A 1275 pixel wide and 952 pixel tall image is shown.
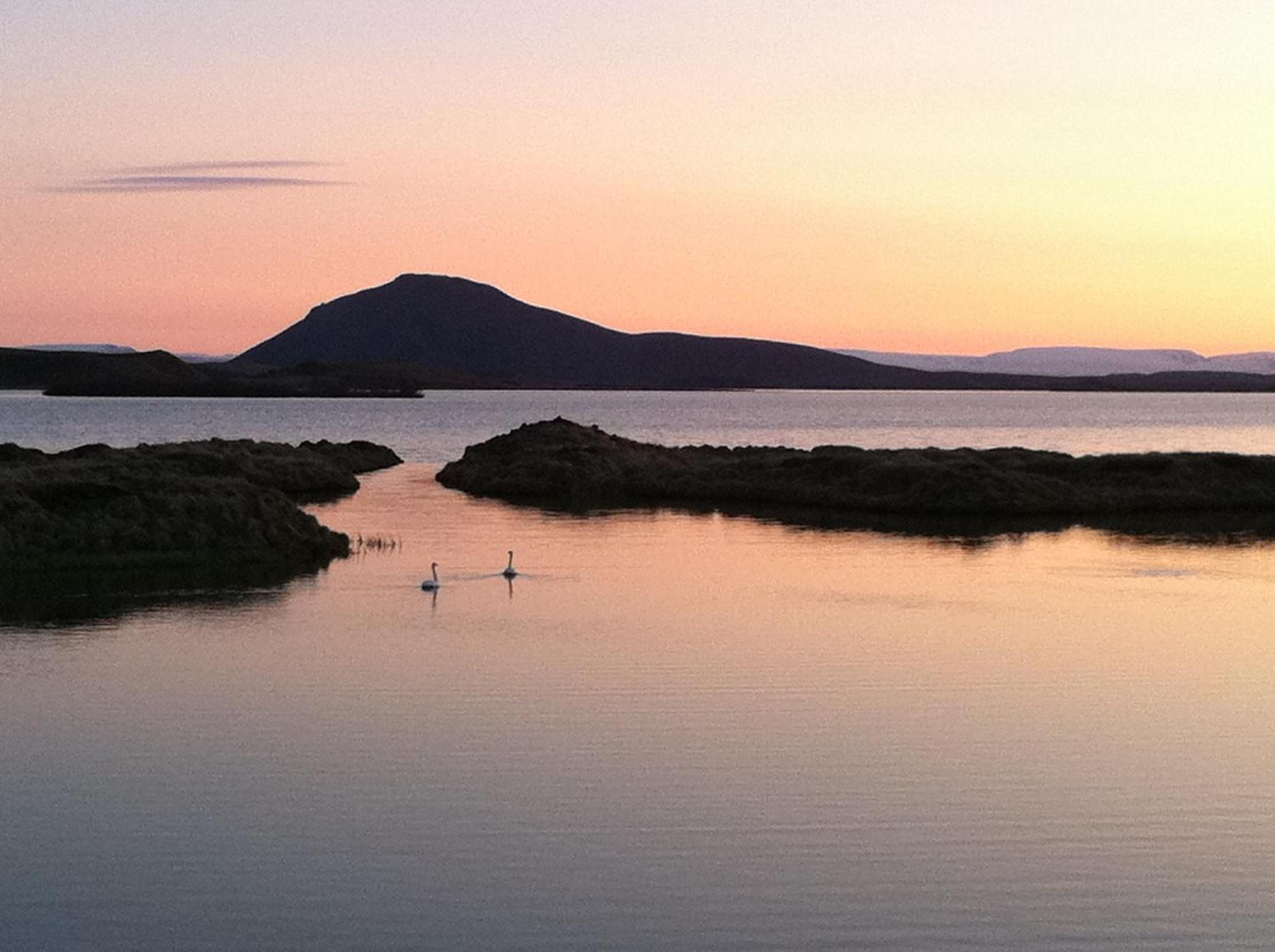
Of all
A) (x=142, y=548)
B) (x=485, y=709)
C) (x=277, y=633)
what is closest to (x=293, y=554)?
(x=142, y=548)

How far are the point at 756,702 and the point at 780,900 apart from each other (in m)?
8.17

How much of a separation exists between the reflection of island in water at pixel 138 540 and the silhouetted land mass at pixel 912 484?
19.3 meters

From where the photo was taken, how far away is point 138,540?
117 ft

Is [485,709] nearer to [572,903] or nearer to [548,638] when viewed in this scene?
[548,638]

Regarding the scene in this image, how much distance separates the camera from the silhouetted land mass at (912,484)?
5288 centimetres

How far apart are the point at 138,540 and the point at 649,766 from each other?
21.4 metres

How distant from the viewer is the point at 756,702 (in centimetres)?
Result: 2116

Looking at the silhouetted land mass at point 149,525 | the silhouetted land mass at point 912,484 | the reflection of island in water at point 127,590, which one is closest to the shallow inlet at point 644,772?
the reflection of island in water at point 127,590

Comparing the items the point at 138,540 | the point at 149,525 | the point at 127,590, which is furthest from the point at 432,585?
the point at 149,525

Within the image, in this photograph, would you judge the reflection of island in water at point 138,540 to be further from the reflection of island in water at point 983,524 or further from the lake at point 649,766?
the reflection of island in water at point 983,524

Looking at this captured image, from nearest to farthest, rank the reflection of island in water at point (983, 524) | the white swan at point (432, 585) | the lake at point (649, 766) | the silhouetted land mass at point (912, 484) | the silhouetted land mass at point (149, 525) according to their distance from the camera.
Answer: the lake at point (649, 766), the white swan at point (432, 585), the silhouetted land mass at point (149, 525), the reflection of island in water at point (983, 524), the silhouetted land mass at point (912, 484)

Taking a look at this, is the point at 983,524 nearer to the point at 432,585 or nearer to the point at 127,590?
the point at 432,585

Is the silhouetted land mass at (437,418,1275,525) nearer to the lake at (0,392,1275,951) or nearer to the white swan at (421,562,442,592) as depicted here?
the lake at (0,392,1275,951)

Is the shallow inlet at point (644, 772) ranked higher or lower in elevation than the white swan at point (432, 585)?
lower
